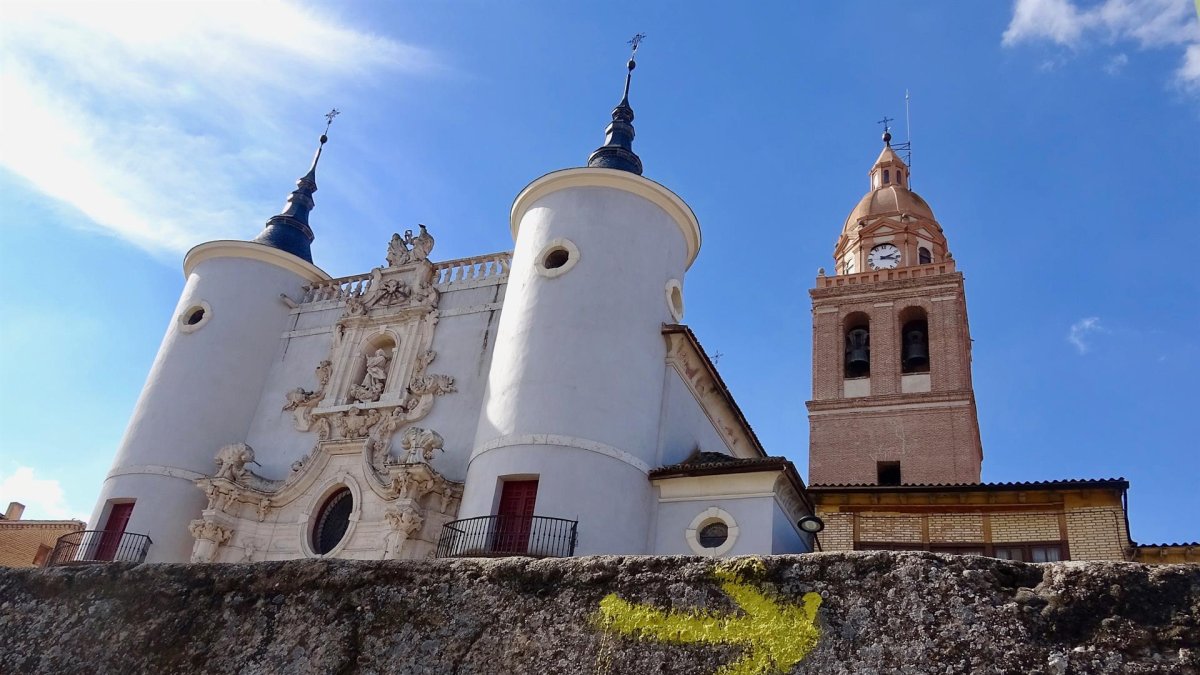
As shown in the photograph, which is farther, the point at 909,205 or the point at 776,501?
the point at 909,205

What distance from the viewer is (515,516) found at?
18578 millimetres

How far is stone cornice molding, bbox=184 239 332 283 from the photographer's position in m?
26.8

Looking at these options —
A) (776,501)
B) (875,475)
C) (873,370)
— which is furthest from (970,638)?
(873,370)

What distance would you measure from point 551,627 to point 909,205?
4101 cm

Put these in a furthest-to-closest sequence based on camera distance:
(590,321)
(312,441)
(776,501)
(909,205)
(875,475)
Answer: (909,205)
(875,475)
(312,441)
(590,321)
(776,501)

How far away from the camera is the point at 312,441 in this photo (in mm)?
23406

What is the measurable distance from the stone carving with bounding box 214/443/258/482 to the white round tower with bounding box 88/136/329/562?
102 centimetres

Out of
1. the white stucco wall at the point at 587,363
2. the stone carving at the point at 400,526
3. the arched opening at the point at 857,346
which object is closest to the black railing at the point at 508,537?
the white stucco wall at the point at 587,363

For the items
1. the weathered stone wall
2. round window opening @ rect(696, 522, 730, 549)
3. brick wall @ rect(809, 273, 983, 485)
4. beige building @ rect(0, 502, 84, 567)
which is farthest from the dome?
the weathered stone wall

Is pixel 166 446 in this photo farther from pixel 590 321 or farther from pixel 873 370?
pixel 873 370

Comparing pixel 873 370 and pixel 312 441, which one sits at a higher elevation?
pixel 873 370

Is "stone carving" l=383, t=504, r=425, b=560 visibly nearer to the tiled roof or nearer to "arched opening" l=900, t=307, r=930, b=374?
the tiled roof

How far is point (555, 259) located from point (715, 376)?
4778 millimetres

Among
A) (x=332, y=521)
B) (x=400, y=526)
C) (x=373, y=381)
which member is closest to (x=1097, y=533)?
(x=400, y=526)
